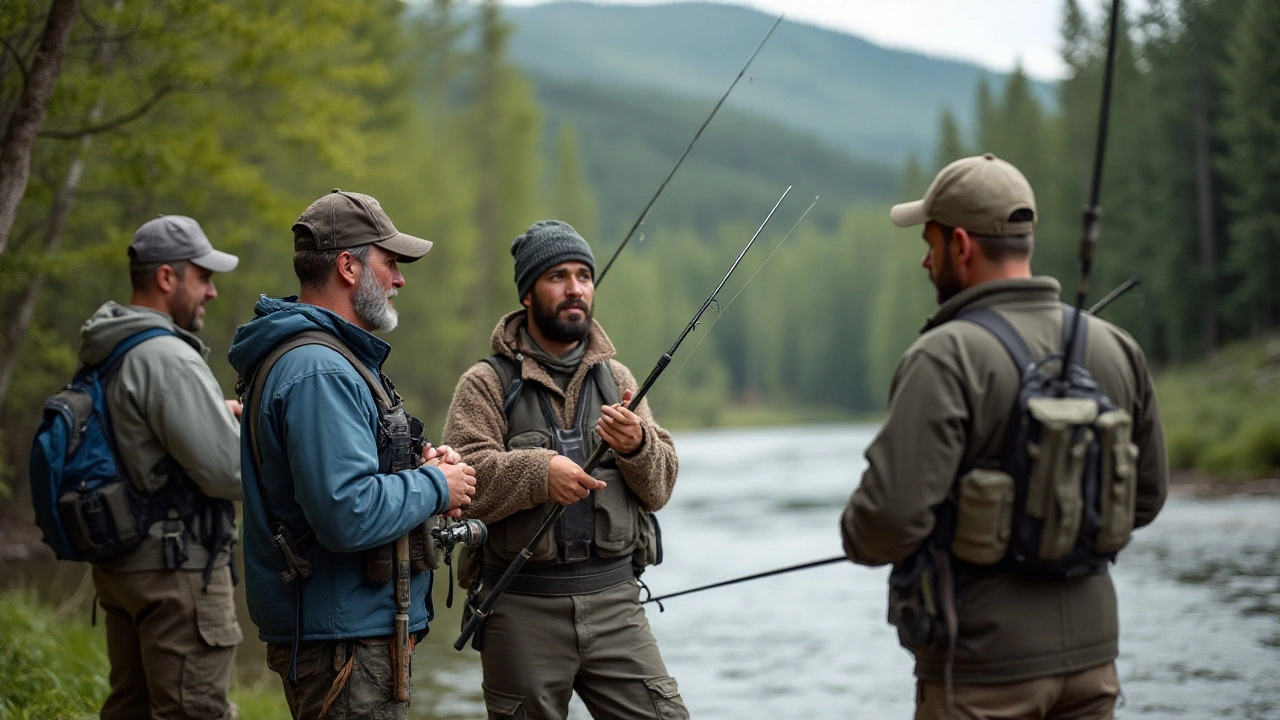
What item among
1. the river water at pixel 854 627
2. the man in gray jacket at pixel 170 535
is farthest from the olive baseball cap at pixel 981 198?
the river water at pixel 854 627

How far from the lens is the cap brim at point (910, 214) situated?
134 inches

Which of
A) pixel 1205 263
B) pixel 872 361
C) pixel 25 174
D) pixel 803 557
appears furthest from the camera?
pixel 872 361

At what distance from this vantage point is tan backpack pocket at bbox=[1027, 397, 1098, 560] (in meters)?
2.97

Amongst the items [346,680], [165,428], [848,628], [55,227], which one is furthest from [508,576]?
[848,628]

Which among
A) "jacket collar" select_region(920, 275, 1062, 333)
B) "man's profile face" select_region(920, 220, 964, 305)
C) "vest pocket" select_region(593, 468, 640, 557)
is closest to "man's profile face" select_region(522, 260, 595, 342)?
"vest pocket" select_region(593, 468, 640, 557)

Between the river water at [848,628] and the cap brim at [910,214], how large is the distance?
5.53 metres

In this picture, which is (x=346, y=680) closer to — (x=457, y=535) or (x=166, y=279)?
(x=457, y=535)

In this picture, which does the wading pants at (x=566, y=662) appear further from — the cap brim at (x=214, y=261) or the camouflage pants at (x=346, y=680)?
the cap brim at (x=214, y=261)

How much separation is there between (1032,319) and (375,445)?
6.14ft

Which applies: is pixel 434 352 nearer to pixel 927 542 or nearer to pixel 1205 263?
pixel 1205 263

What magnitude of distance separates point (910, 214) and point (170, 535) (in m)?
3.05

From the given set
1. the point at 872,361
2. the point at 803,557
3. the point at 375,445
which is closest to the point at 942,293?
the point at 375,445

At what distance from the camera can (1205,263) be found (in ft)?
121

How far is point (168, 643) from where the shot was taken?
4.64 metres
